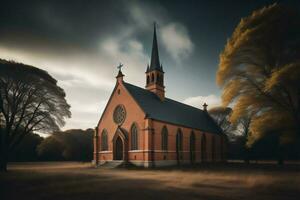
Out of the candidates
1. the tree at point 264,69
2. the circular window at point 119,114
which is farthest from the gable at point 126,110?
the tree at point 264,69

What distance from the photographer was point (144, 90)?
42.7m

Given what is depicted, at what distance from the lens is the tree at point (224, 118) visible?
206 ft

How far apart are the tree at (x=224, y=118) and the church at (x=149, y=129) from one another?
16.0 meters

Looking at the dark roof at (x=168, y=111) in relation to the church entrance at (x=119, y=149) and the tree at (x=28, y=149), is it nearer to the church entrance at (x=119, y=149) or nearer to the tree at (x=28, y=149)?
the church entrance at (x=119, y=149)

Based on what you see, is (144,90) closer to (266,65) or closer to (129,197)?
(266,65)

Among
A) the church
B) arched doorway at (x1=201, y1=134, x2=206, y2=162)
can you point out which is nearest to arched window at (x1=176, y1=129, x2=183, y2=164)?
the church

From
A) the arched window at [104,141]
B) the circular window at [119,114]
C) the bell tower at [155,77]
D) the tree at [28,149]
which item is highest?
the bell tower at [155,77]

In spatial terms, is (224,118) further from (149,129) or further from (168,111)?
(149,129)

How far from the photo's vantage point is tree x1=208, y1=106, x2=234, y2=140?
206ft

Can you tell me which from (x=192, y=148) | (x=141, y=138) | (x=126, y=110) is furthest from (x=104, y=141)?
(x=192, y=148)

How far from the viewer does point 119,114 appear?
39.8 m

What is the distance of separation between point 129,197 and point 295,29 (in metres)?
15.3

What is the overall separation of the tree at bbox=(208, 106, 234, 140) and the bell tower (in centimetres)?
2660

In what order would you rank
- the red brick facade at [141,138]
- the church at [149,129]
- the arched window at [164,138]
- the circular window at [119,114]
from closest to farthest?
the red brick facade at [141,138], the church at [149,129], the arched window at [164,138], the circular window at [119,114]
